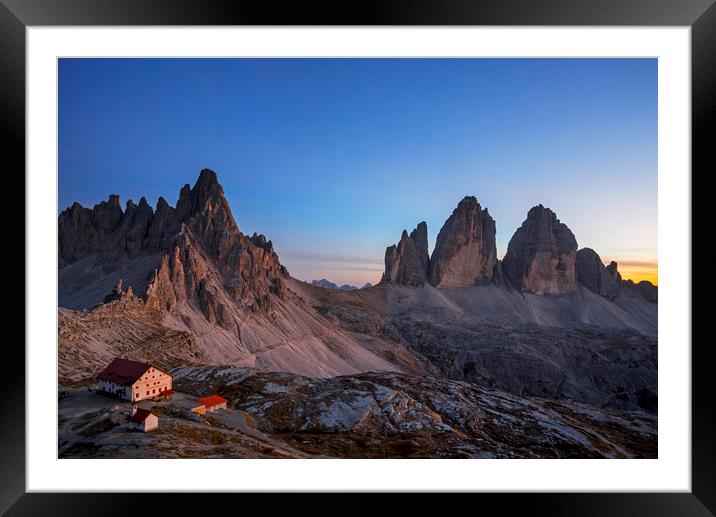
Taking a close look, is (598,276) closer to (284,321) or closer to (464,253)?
(464,253)

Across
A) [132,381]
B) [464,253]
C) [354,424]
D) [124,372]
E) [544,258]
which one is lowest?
[354,424]

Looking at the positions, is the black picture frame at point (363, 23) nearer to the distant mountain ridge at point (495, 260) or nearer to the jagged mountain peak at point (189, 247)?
the jagged mountain peak at point (189, 247)

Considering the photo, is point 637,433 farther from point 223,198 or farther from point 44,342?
point 223,198

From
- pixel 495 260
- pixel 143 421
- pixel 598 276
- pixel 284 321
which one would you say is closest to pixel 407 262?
pixel 495 260

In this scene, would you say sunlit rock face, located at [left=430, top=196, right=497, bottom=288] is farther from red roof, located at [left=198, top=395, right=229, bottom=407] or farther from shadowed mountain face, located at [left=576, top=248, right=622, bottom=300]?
red roof, located at [left=198, top=395, right=229, bottom=407]

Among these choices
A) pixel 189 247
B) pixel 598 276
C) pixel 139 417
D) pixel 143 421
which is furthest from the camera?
pixel 598 276

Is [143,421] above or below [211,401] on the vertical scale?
above

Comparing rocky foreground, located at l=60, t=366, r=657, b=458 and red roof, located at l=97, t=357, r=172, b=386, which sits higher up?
red roof, located at l=97, t=357, r=172, b=386

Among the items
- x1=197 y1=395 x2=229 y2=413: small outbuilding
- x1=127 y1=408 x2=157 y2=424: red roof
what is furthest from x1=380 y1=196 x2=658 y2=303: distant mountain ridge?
x1=127 y1=408 x2=157 y2=424: red roof
